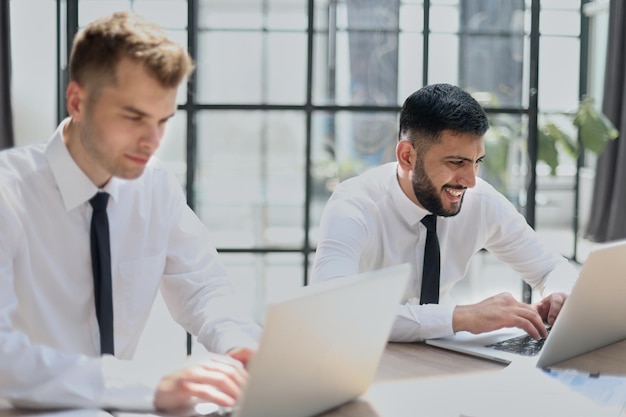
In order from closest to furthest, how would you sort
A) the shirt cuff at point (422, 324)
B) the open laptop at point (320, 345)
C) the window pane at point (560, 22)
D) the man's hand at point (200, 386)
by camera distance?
the open laptop at point (320, 345) < the man's hand at point (200, 386) < the shirt cuff at point (422, 324) < the window pane at point (560, 22)

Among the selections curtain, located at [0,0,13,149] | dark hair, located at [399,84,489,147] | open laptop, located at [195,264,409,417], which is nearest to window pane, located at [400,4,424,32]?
dark hair, located at [399,84,489,147]

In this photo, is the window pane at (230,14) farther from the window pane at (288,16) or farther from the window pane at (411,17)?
the window pane at (411,17)

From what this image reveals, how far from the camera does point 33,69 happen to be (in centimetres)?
412

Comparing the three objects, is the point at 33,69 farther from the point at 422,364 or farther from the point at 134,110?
the point at 422,364

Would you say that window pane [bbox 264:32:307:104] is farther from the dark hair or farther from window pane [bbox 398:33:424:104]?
the dark hair

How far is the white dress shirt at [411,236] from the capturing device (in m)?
2.33

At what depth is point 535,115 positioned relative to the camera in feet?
12.9

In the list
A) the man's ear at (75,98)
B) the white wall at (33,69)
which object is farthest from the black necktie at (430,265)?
the white wall at (33,69)

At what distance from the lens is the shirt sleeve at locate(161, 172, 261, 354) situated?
1.86m

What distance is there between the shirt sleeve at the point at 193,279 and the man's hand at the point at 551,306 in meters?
0.79

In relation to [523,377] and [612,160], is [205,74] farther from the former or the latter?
[612,160]

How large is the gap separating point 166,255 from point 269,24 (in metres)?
2.14

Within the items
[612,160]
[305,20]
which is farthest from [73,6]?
[612,160]

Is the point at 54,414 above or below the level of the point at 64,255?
below
